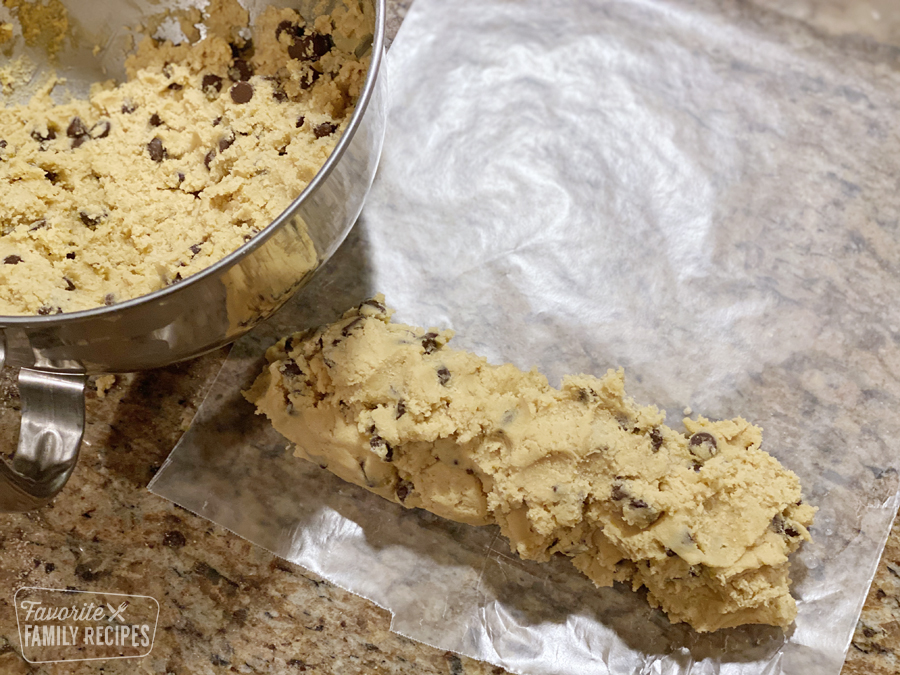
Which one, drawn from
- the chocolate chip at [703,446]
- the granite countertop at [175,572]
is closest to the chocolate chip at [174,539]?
the granite countertop at [175,572]

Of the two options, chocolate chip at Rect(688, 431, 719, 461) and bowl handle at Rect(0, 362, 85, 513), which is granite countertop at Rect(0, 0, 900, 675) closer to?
bowl handle at Rect(0, 362, 85, 513)

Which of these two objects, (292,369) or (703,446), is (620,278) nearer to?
(703,446)

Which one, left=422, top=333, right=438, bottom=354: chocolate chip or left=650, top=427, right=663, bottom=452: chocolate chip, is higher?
left=422, top=333, right=438, bottom=354: chocolate chip

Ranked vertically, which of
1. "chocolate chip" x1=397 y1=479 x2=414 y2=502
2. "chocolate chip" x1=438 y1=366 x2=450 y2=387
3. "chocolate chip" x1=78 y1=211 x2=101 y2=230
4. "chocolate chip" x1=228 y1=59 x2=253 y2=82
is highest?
"chocolate chip" x1=228 y1=59 x2=253 y2=82

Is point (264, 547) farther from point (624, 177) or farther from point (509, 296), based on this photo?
point (624, 177)

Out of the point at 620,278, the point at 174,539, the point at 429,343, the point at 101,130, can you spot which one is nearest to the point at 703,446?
the point at 620,278

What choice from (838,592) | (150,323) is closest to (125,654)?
(150,323)

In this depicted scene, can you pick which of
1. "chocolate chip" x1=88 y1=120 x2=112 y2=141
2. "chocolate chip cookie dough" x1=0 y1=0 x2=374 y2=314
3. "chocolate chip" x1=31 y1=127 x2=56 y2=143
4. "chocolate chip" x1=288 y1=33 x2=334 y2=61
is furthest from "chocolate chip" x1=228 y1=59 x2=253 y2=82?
"chocolate chip" x1=31 y1=127 x2=56 y2=143
